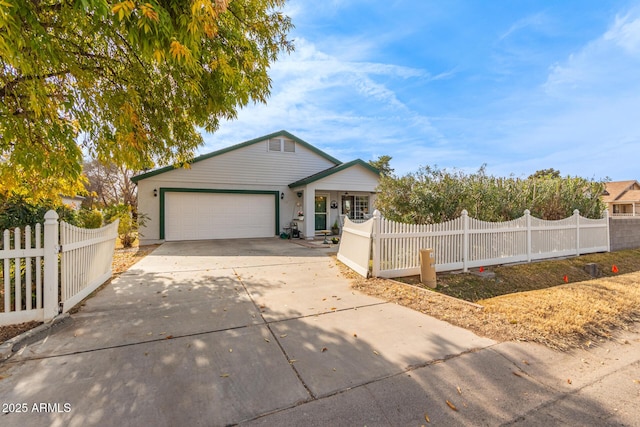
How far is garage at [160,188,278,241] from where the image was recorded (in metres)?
12.4

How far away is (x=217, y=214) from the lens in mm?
13031

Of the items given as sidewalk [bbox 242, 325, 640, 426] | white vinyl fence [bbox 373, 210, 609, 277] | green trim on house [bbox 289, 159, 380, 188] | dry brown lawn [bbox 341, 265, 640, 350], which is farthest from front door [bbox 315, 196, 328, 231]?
sidewalk [bbox 242, 325, 640, 426]

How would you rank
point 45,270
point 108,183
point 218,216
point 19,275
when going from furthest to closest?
point 108,183 < point 218,216 < point 45,270 < point 19,275

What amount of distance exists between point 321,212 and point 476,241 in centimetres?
863

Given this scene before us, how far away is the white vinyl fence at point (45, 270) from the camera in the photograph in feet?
10.7

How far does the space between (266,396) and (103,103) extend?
5.27 meters

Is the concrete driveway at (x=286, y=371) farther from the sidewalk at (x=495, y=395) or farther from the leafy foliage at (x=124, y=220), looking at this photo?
the leafy foliage at (x=124, y=220)

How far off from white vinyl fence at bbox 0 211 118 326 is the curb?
10cm

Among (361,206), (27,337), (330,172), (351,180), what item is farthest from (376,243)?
(361,206)

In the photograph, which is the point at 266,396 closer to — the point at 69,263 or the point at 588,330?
the point at 69,263

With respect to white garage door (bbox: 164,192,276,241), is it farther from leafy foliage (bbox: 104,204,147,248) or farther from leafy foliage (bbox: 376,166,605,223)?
leafy foliage (bbox: 376,166,605,223)

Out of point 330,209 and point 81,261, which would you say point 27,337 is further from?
point 330,209

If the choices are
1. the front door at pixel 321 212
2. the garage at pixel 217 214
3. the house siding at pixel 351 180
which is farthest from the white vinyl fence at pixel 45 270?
the front door at pixel 321 212

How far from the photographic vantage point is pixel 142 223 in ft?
36.9
